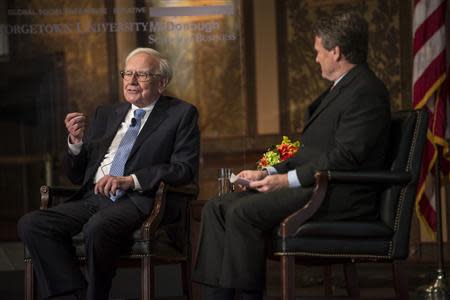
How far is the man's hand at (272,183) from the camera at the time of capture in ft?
12.5

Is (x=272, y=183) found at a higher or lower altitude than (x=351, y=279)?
higher

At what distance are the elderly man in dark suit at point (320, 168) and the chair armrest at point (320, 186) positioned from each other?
58 mm

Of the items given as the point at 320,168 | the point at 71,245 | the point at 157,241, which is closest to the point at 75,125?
the point at 71,245

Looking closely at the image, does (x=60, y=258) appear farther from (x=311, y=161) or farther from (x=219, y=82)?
(x=219, y=82)

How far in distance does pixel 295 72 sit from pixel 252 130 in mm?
548

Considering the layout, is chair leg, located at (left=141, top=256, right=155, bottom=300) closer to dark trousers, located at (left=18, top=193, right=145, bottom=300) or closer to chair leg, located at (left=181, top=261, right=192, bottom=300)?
dark trousers, located at (left=18, top=193, right=145, bottom=300)

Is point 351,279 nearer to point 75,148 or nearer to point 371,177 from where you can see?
point 371,177

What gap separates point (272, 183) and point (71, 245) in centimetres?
103

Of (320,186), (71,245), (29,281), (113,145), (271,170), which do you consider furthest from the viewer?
(113,145)

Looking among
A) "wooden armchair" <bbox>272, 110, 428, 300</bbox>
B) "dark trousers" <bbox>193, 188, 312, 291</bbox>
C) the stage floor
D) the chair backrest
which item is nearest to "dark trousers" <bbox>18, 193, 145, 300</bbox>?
"dark trousers" <bbox>193, 188, 312, 291</bbox>

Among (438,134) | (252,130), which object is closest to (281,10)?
(252,130)

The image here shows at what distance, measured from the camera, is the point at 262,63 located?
288 inches

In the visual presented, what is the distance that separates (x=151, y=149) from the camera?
14.7 ft

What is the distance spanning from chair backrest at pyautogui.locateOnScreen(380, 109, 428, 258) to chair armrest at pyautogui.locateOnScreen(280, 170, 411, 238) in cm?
14
